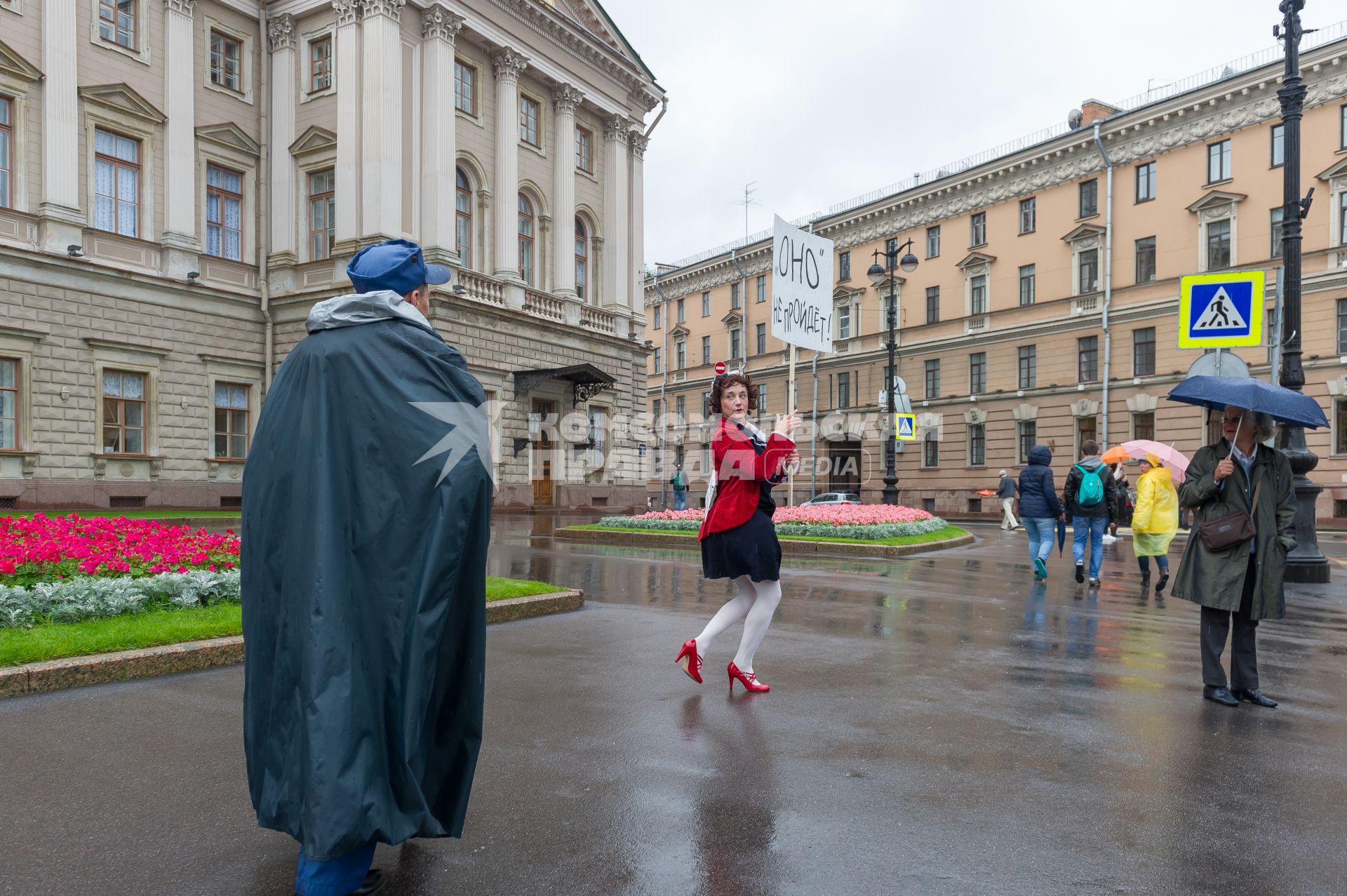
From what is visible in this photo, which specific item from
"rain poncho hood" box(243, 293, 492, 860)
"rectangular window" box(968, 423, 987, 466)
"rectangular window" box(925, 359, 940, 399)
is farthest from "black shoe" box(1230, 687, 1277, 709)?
"rectangular window" box(925, 359, 940, 399)

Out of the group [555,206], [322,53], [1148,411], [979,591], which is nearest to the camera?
[979,591]

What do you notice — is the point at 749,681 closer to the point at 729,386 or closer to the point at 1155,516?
the point at 729,386

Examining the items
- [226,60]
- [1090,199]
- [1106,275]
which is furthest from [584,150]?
[1106,275]

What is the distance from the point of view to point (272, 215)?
29484mm

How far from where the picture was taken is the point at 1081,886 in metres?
3.12

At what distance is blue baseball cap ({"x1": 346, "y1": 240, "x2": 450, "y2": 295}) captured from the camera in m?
3.12

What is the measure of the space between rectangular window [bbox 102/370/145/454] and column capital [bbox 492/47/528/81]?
15083 millimetres

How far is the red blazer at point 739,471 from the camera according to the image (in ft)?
18.5

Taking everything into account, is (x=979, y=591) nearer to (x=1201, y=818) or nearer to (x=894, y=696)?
(x=894, y=696)

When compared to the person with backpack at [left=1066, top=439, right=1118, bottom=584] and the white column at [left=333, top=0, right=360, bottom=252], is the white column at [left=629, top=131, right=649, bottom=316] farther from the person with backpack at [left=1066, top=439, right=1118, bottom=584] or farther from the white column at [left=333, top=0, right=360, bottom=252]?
the person with backpack at [left=1066, top=439, right=1118, bottom=584]

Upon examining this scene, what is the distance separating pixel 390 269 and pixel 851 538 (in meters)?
15.1

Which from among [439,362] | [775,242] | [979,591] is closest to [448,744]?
[439,362]

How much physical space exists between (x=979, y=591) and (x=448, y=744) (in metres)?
9.57

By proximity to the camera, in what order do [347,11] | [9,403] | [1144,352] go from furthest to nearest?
1. [1144,352]
2. [347,11]
3. [9,403]
